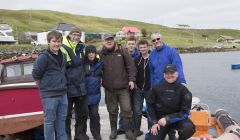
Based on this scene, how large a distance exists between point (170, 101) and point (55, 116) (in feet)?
5.61

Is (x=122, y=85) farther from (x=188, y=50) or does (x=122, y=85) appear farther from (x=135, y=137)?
(x=188, y=50)

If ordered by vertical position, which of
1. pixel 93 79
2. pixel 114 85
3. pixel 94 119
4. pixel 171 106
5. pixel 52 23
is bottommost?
→ pixel 94 119

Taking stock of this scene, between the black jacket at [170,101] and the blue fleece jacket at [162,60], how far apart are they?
0.60m

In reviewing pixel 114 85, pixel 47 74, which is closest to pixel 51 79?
pixel 47 74

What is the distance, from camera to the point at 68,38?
20.1ft

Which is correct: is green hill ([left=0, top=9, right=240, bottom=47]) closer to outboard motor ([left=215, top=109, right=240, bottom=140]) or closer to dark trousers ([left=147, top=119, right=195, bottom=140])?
outboard motor ([left=215, top=109, right=240, bottom=140])

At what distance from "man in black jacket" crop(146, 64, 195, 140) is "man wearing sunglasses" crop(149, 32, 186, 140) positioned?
1.99 feet

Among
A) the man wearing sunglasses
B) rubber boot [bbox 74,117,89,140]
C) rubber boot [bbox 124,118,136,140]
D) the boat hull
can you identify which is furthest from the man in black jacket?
the boat hull

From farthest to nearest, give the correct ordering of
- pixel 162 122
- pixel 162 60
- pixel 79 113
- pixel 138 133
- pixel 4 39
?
pixel 4 39 < pixel 138 133 < pixel 79 113 < pixel 162 60 < pixel 162 122

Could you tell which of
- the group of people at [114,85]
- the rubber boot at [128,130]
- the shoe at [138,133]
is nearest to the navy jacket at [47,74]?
the group of people at [114,85]

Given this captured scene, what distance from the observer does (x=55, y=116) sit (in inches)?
224

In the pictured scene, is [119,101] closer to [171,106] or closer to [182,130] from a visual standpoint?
[171,106]

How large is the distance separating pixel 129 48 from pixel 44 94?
203 cm

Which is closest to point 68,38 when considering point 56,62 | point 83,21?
point 56,62
